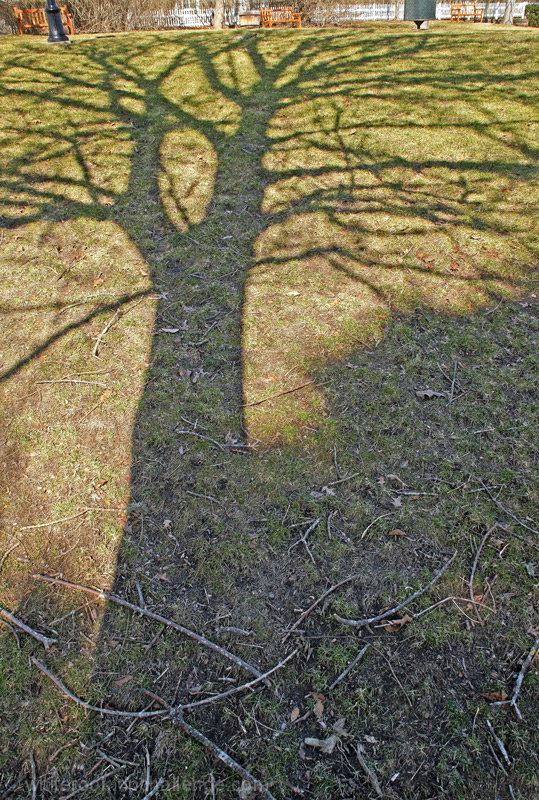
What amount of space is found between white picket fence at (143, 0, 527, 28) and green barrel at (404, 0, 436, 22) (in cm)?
933

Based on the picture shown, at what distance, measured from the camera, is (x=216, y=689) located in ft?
7.23

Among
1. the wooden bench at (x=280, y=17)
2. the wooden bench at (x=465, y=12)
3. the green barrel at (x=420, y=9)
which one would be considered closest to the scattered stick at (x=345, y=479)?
the green barrel at (x=420, y=9)

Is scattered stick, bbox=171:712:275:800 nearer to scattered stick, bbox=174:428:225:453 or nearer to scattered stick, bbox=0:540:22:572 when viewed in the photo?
scattered stick, bbox=0:540:22:572

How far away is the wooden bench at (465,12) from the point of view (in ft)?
65.6

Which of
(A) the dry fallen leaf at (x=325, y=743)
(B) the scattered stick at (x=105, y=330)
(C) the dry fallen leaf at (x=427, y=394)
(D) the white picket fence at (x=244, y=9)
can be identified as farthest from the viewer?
(D) the white picket fence at (x=244, y=9)

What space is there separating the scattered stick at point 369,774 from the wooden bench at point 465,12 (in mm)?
25026

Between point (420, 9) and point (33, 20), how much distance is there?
37.3ft

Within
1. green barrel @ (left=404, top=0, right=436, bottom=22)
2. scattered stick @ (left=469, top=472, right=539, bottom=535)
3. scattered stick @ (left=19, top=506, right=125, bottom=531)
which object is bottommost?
scattered stick @ (left=469, top=472, right=539, bottom=535)

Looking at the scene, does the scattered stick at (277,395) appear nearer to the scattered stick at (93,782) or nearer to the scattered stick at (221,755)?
the scattered stick at (221,755)

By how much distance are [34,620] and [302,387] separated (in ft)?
6.80

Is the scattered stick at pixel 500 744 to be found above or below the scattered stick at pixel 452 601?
below

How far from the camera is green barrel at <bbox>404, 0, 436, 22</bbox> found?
1079 centimetres

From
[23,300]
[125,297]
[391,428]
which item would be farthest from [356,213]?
[23,300]

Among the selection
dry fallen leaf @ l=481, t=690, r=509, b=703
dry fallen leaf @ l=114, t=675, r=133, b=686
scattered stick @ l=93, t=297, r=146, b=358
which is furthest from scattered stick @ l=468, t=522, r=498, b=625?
scattered stick @ l=93, t=297, r=146, b=358
